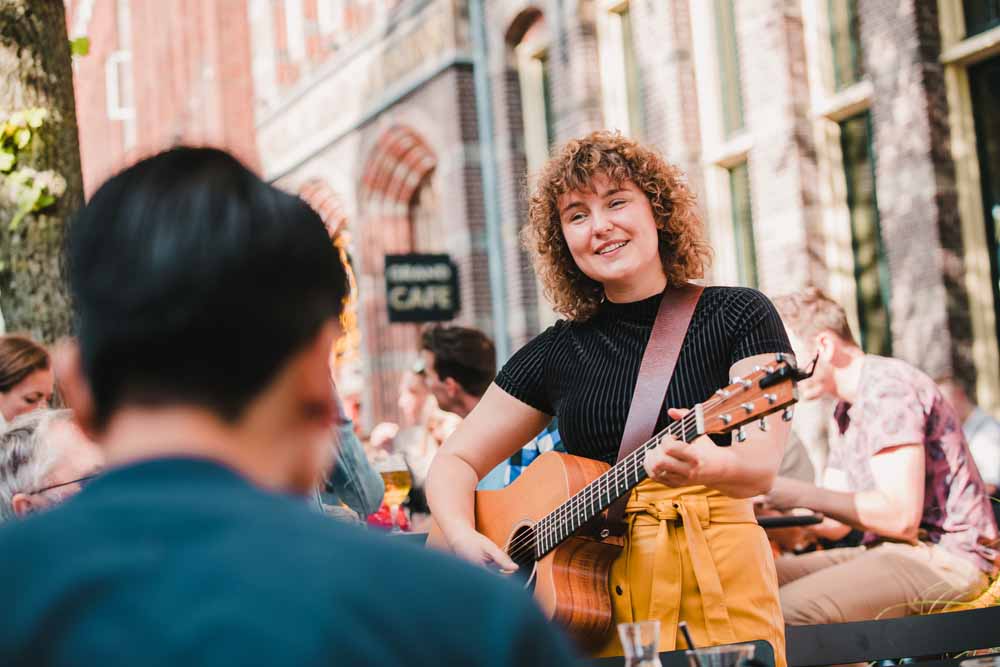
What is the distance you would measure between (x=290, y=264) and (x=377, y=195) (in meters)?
14.8

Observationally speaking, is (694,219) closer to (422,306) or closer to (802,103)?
(802,103)

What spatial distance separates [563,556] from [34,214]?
3570 millimetres

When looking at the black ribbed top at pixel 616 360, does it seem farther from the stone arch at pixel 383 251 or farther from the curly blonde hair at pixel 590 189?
the stone arch at pixel 383 251

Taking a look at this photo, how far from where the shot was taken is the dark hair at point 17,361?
4.46m

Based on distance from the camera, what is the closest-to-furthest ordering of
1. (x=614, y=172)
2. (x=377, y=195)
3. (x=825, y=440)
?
(x=614, y=172)
(x=825, y=440)
(x=377, y=195)

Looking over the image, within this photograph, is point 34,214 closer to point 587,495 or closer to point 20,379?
point 20,379

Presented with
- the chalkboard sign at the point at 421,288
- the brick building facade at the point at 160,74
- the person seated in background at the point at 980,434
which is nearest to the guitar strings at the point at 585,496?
the person seated in background at the point at 980,434

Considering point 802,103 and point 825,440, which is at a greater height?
point 802,103

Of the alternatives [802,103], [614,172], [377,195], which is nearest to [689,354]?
[614,172]

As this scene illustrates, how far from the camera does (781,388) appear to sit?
7.22 ft

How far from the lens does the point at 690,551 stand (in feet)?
8.02

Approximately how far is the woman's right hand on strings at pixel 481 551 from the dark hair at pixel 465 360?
2.76 metres

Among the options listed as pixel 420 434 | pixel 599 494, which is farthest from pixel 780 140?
pixel 599 494

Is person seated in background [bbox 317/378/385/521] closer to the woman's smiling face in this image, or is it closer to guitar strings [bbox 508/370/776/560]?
guitar strings [bbox 508/370/776/560]
